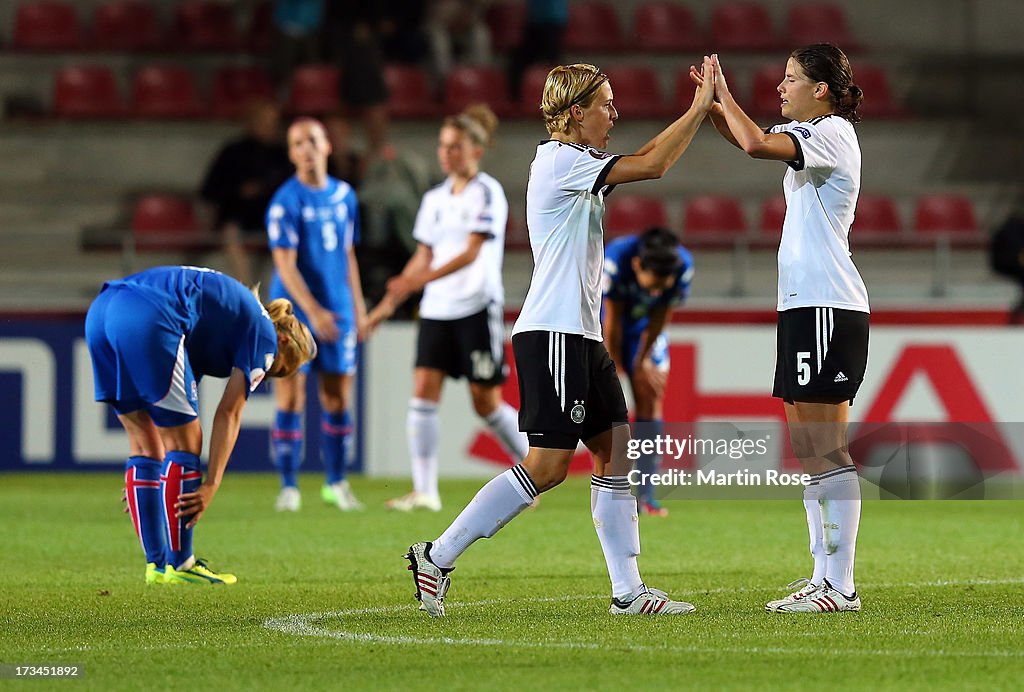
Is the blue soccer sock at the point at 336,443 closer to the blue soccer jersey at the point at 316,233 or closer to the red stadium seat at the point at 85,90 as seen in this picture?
the blue soccer jersey at the point at 316,233

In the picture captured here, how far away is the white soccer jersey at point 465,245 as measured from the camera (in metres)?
9.57

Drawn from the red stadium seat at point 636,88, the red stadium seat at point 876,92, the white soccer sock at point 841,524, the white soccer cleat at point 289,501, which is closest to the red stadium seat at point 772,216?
the red stadium seat at point 636,88

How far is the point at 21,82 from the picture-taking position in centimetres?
1723

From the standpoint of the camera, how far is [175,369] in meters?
6.30

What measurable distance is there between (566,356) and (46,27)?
13.9 meters

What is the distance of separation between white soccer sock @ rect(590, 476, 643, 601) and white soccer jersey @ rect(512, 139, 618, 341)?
549mm

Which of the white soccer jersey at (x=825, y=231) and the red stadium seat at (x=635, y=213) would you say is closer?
the white soccer jersey at (x=825, y=231)

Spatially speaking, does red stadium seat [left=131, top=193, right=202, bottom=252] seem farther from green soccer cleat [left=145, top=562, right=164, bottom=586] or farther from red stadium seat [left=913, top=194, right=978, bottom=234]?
green soccer cleat [left=145, top=562, right=164, bottom=586]

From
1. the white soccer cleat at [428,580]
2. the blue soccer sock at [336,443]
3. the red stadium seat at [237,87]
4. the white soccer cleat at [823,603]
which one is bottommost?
the blue soccer sock at [336,443]

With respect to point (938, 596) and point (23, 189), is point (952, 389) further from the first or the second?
point (23, 189)

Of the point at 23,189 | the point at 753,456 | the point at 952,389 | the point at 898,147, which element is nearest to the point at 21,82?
the point at 23,189

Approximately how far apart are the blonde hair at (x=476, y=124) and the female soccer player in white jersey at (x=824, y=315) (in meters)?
3.96

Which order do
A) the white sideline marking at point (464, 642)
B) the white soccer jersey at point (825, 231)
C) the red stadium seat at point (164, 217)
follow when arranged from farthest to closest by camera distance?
the red stadium seat at point (164, 217), the white soccer jersey at point (825, 231), the white sideline marking at point (464, 642)

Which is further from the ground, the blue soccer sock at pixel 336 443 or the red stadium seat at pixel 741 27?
the red stadium seat at pixel 741 27
